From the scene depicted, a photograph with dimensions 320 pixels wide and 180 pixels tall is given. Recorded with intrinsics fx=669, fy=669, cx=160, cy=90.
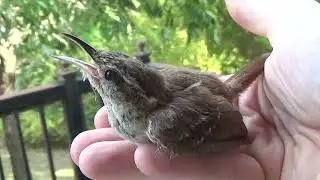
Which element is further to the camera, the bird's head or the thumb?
the thumb

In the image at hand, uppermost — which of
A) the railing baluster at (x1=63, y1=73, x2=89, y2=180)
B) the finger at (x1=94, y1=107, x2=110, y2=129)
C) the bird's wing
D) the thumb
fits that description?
the thumb

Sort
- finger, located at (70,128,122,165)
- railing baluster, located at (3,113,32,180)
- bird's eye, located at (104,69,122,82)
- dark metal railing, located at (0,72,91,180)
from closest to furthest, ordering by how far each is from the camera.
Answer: bird's eye, located at (104,69,122,82)
finger, located at (70,128,122,165)
dark metal railing, located at (0,72,91,180)
railing baluster, located at (3,113,32,180)

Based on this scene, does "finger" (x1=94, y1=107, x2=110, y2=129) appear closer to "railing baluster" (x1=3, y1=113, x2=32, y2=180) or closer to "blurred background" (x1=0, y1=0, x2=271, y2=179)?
"blurred background" (x1=0, y1=0, x2=271, y2=179)

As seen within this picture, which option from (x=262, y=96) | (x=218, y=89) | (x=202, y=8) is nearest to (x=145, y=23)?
(x=202, y=8)

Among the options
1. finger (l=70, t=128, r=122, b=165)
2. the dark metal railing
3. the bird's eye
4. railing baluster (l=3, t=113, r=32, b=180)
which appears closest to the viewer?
the bird's eye

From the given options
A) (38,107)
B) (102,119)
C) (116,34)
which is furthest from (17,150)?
(102,119)

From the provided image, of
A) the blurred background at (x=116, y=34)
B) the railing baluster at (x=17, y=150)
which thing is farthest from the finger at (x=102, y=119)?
the railing baluster at (x=17, y=150)

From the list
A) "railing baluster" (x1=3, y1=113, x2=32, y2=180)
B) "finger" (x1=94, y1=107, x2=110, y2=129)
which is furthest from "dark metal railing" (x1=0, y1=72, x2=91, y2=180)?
"finger" (x1=94, y1=107, x2=110, y2=129)

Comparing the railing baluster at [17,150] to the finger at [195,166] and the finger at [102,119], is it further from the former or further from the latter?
the finger at [195,166]
